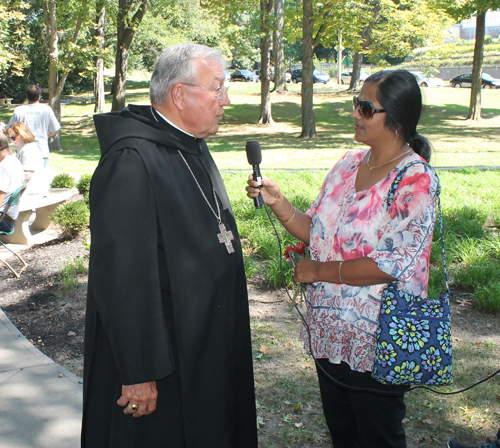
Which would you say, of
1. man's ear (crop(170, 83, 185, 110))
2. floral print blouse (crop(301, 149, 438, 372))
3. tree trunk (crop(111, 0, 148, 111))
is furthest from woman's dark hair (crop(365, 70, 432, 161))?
tree trunk (crop(111, 0, 148, 111))

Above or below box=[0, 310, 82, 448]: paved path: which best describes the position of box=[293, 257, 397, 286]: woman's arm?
above

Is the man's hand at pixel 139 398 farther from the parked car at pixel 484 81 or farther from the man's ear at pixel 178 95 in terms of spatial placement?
the parked car at pixel 484 81

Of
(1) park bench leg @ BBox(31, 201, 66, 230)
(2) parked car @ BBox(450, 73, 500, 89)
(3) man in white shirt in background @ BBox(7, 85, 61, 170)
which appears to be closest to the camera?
(1) park bench leg @ BBox(31, 201, 66, 230)

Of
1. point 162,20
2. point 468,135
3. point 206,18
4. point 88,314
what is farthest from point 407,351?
point 206,18

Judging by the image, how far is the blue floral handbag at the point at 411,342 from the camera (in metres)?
2.20

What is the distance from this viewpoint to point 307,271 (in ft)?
8.16

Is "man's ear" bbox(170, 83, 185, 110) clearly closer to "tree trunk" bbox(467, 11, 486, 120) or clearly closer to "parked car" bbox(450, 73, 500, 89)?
"tree trunk" bbox(467, 11, 486, 120)

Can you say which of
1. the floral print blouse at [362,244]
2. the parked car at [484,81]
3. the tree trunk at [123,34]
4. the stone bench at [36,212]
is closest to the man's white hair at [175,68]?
the floral print blouse at [362,244]

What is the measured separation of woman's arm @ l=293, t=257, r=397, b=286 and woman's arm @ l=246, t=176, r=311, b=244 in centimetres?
33

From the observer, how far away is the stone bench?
24.9 ft

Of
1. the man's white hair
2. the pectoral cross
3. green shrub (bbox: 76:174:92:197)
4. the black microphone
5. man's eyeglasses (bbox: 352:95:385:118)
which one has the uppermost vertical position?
the man's white hair

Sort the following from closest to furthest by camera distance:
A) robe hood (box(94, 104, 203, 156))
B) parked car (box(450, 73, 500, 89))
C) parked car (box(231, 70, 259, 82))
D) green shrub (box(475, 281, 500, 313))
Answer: robe hood (box(94, 104, 203, 156))
green shrub (box(475, 281, 500, 313))
parked car (box(450, 73, 500, 89))
parked car (box(231, 70, 259, 82))

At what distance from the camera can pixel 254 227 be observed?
22.3ft

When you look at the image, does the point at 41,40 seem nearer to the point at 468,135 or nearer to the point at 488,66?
the point at 468,135
